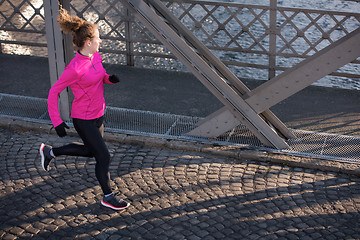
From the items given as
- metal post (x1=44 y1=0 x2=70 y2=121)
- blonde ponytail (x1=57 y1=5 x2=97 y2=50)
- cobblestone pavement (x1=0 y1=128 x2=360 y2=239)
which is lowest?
cobblestone pavement (x1=0 y1=128 x2=360 y2=239)

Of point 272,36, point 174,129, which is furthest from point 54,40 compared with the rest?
point 272,36

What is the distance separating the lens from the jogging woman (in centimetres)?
568

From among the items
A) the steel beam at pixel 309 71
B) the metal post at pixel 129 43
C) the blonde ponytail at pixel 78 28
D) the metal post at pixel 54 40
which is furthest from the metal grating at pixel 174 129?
the blonde ponytail at pixel 78 28

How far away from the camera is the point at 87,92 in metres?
5.80

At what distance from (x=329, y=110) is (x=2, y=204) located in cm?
503

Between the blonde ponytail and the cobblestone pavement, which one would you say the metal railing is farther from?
the blonde ponytail

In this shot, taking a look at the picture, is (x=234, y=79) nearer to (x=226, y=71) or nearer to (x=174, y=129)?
(x=226, y=71)

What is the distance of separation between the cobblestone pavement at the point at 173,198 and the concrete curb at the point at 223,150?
0.09 metres

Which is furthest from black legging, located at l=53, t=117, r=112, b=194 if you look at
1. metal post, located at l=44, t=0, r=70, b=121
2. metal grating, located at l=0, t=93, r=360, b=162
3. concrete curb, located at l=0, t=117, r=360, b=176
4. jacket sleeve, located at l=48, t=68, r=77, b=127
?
metal post, located at l=44, t=0, r=70, b=121

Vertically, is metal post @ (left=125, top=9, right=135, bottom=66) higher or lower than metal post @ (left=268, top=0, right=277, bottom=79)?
lower

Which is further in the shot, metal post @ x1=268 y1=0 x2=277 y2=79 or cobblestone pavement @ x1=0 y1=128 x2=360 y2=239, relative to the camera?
metal post @ x1=268 y1=0 x2=277 y2=79

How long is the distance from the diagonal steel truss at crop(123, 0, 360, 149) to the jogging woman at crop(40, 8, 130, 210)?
Answer: 4.50ft

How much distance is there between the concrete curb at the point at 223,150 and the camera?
7047 millimetres

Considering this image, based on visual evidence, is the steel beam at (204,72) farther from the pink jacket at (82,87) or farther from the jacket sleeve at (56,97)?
the jacket sleeve at (56,97)
